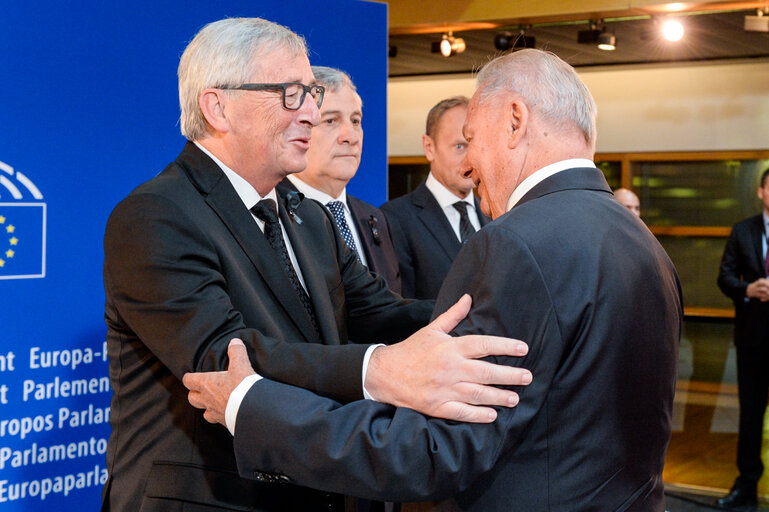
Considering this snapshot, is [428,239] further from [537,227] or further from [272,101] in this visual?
[537,227]

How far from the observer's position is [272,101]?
2021 mm

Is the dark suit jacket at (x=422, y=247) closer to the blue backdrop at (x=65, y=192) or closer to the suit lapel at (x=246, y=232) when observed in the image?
the blue backdrop at (x=65, y=192)

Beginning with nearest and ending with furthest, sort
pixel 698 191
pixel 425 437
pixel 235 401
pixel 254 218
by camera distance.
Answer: pixel 425 437
pixel 235 401
pixel 254 218
pixel 698 191

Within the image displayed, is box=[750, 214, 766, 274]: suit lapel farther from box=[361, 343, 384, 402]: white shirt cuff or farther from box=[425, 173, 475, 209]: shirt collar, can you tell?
box=[361, 343, 384, 402]: white shirt cuff

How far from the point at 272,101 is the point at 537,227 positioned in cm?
82

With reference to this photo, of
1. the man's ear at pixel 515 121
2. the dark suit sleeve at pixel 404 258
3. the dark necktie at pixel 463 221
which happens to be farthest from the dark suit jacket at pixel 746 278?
the man's ear at pixel 515 121

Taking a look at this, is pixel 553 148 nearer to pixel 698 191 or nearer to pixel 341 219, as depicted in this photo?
pixel 341 219

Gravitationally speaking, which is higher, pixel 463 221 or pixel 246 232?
pixel 463 221

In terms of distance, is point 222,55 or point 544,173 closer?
point 544,173

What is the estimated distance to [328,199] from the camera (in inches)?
129

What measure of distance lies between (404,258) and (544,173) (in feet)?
6.93

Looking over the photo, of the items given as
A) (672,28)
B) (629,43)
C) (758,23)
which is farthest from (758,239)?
(629,43)

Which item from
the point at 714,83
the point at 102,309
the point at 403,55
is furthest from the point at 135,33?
the point at 714,83

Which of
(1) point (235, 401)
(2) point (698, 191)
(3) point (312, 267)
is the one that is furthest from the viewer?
(2) point (698, 191)
